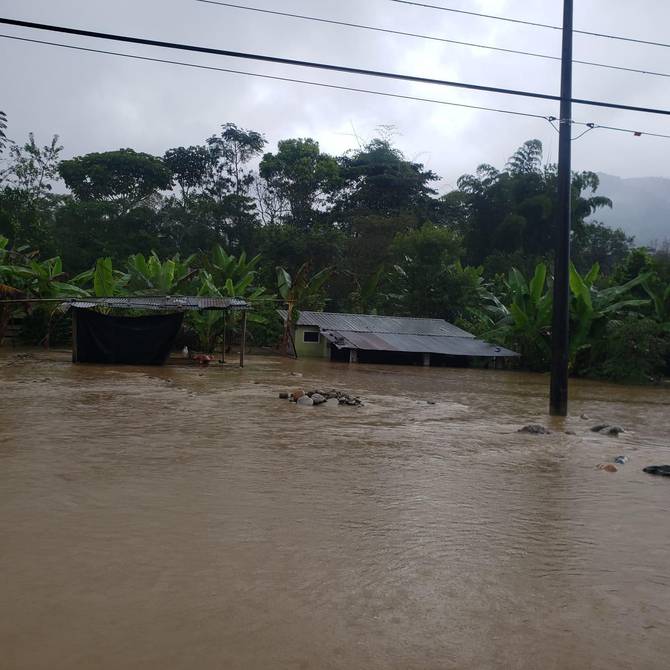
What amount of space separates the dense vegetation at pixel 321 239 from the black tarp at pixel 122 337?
10.00ft

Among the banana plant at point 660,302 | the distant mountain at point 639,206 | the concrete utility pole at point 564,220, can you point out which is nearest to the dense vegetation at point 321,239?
the banana plant at point 660,302

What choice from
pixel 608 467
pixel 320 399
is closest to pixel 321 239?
pixel 320 399

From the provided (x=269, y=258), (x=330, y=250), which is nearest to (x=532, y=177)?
(x=330, y=250)

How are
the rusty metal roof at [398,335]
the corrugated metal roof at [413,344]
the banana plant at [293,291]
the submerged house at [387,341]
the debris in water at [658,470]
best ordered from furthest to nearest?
the banana plant at [293,291], the submerged house at [387,341], the rusty metal roof at [398,335], the corrugated metal roof at [413,344], the debris in water at [658,470]

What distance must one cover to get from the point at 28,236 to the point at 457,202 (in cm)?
2647

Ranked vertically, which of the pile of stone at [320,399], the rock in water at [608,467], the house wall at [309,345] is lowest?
the rock in water at [608,467]

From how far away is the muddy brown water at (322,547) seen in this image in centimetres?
322

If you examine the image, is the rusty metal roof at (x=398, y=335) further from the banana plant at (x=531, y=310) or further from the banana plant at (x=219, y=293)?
the banana plant at (x=219, y=293)

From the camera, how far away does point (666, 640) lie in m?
3.42

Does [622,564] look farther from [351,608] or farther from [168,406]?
[168,406]

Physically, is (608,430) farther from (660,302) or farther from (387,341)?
(387,341)

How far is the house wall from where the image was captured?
30453 mm

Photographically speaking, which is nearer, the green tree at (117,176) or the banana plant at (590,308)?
the banana plant at (590,308)

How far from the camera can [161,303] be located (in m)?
20.1
